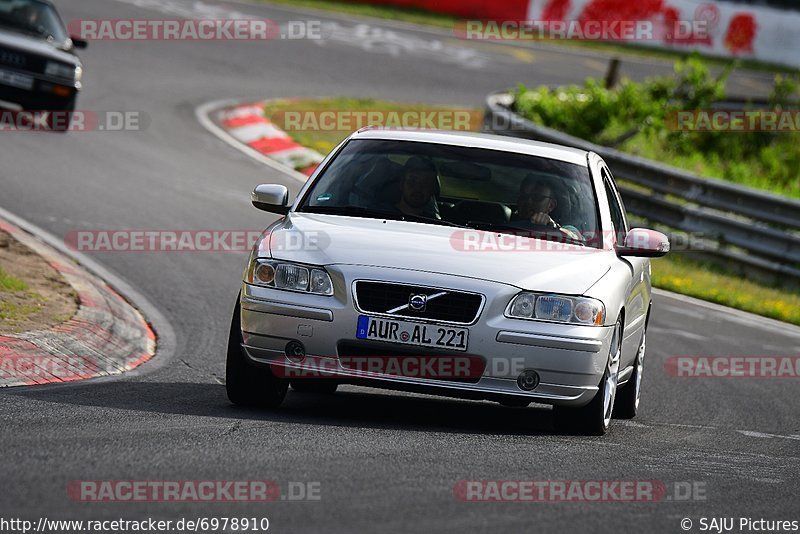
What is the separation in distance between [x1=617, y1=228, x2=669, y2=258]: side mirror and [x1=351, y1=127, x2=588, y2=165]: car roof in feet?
2.23

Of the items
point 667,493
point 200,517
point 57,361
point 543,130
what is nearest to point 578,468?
point 667,493

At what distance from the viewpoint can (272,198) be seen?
26.8ft

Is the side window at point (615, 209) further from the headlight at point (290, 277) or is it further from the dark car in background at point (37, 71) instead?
the dark car in background at point (37, 71)

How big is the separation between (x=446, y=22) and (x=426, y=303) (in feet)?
91.3

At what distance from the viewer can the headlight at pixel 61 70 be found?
1839cm

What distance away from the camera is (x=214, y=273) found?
12.5 m

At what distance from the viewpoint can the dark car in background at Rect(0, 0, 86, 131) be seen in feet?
60.2

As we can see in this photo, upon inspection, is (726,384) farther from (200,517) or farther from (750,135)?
(750,135)

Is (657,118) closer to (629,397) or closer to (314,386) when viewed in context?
(629,397)
